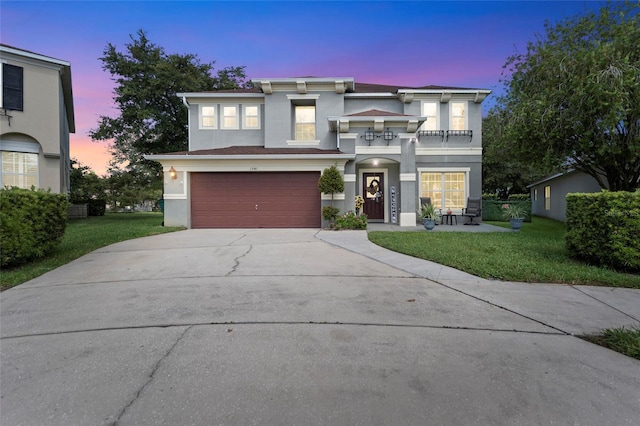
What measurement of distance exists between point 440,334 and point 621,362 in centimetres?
137

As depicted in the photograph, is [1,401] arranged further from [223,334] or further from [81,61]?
[81,61]

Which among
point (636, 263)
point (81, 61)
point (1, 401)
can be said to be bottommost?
point (1, 401)

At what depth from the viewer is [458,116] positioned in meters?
14.1

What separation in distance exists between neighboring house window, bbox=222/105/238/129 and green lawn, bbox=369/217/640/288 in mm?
9342

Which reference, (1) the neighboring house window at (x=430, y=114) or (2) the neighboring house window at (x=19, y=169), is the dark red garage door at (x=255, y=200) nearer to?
(1) the neighboring house window at (x=430, y=114)

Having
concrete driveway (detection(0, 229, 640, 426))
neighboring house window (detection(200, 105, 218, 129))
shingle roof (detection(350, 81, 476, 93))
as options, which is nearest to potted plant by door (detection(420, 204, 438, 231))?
concrete driveway (detection(0, 229, 640, 426))

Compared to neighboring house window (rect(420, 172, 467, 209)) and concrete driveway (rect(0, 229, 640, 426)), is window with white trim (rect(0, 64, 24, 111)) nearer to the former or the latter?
concrete driveway (rect(0, 229, 640, 426))

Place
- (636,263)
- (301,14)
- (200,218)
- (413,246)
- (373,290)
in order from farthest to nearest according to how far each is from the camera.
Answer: (301,14), (200,218), (413,246), (636,263), (373,290)

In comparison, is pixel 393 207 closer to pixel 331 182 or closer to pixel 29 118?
pixel 331 182

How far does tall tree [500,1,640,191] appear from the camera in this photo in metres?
7.87

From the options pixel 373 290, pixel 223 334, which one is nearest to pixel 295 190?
pixel 373 290

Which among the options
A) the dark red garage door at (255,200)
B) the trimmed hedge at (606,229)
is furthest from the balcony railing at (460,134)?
the trimmed hedge at (606,229)

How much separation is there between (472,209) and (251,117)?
11.3 metres

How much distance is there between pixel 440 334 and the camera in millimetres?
2900
